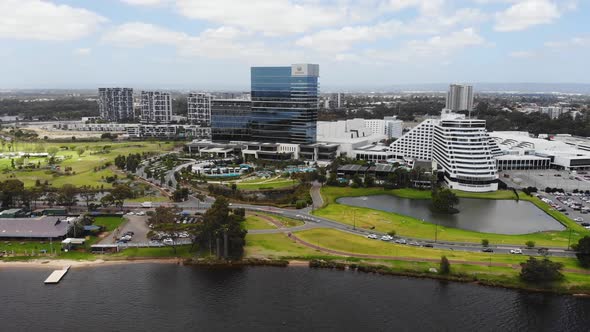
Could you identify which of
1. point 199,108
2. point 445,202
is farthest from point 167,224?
point 199,108

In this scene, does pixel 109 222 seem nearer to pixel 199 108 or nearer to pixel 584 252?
pixel 584 252

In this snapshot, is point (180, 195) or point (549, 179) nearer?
point (180, 195)

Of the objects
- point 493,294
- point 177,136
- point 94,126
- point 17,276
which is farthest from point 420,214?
point 94,126

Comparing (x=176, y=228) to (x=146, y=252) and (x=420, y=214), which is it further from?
(x=420, y=214)

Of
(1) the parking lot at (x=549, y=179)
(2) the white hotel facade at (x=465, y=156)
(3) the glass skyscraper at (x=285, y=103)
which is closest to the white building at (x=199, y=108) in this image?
(3) the glass skyscraper at (x=285, y=103)

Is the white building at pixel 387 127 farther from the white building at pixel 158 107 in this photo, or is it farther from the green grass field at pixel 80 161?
the white building at pixel 158 107

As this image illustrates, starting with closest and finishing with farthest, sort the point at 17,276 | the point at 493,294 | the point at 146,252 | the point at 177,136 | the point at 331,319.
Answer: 1. the point at 331,319
2. the point at 493,294
3. the point at 17,276
4. the point at 146,252
5. the point at 177,136
